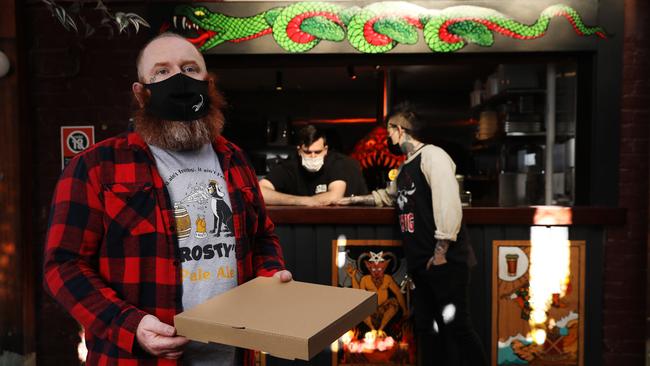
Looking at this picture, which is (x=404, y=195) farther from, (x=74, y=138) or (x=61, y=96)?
(x=61, y=96)

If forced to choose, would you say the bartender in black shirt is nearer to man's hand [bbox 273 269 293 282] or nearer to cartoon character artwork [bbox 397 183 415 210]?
cartoon character artwork [bbox 397 183 415 210]

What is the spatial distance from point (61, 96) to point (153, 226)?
2617 millimetres

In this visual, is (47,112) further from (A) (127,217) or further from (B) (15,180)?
(A) (127,217)

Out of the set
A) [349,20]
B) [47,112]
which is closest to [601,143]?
[349,20]

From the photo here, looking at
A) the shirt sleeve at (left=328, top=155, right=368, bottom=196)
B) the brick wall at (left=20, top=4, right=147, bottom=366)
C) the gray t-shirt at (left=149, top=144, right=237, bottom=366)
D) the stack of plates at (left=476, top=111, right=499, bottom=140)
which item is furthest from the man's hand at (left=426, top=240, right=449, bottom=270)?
the stack of plates at (left=476, top=111, right=499, bottom=140)

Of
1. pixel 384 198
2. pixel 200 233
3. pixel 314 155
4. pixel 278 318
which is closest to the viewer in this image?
pixel 278 318

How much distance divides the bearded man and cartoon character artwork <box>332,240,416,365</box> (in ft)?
5.73

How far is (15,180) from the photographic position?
3.37m

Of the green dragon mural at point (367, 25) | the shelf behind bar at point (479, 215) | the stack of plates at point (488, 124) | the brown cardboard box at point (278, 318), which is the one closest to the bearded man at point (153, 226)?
the brown cardboard box at point (278, 318)

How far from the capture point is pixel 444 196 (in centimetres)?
280

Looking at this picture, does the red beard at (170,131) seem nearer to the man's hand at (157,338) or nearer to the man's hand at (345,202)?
the man's hand at (157,338)

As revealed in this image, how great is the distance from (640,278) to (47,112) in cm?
422

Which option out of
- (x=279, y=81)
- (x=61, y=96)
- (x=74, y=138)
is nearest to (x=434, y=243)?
(x=74, y=138)

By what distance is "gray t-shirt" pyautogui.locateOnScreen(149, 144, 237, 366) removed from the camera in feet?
4.77
